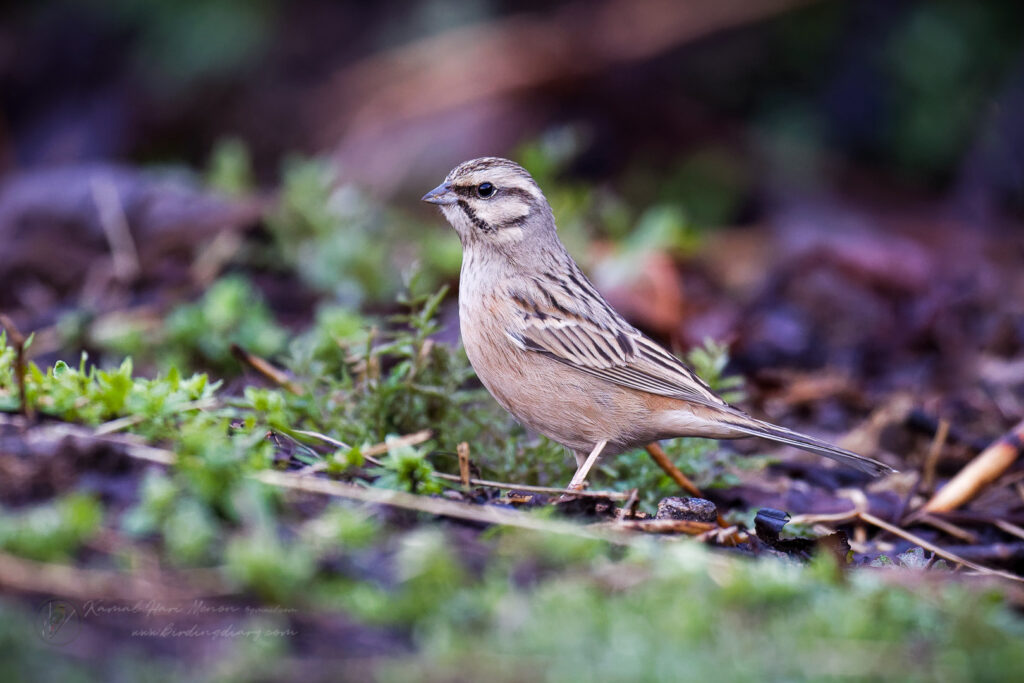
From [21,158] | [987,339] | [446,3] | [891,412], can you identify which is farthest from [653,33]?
[21,158]

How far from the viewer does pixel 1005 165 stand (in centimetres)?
1066

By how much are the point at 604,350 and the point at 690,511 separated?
1.45 metres

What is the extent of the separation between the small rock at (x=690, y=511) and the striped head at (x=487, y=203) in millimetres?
2219

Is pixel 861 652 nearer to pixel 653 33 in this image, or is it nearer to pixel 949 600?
pixel 949 600

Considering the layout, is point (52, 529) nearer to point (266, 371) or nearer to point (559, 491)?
point (559, 491)

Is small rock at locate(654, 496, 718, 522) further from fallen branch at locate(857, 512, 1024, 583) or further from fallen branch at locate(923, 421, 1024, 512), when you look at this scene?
fallen branch at locate(923, 421, 1024, 512)

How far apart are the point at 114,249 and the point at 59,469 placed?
516 cm

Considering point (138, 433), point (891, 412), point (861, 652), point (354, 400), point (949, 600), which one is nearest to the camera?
point (861, 652)

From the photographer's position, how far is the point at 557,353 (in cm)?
559

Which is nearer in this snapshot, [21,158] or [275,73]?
[21,158]

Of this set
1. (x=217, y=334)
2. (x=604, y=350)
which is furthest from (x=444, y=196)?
(x=217, y=334)

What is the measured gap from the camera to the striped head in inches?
240

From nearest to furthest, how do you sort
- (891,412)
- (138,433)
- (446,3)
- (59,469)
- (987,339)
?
(59,469)
(138,433)
(891,412)
(987,339)
(446,3)

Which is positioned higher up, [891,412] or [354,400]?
[354,400]
